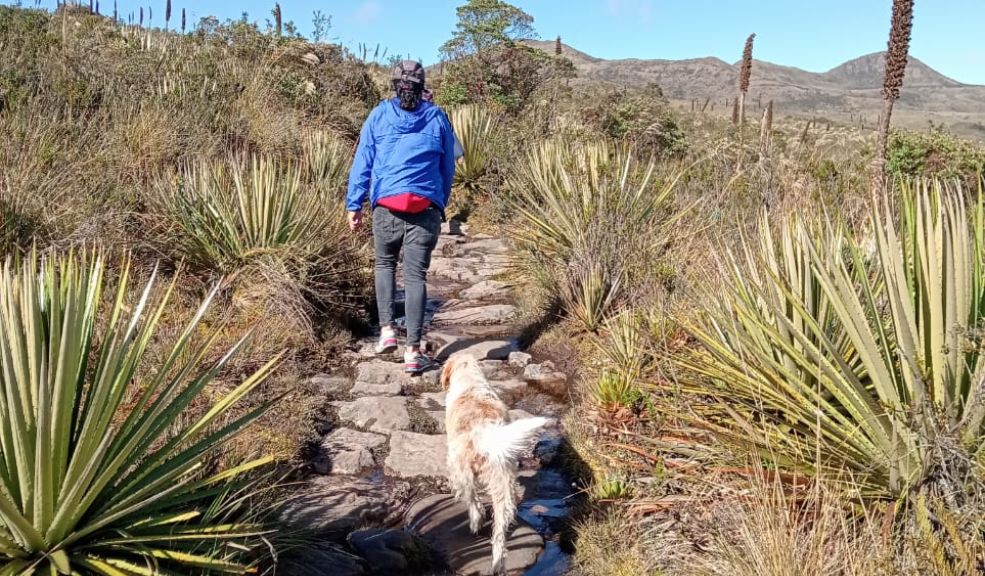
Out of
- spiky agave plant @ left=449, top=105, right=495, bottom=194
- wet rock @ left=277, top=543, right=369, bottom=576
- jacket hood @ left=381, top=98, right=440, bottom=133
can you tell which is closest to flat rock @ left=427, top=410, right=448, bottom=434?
wet rock @ left=277, top=543, right=369, bottom=576

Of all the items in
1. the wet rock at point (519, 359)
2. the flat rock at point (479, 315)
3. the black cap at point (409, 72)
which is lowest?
the wet rock at point (519, 359)

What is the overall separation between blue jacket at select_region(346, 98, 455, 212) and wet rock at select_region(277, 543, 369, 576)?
9.29ft

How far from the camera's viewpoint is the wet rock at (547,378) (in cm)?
526

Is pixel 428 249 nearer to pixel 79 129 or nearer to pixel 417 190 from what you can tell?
pixel 417 190

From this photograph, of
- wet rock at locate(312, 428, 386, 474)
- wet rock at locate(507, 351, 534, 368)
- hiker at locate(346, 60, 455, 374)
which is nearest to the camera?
wet rock at locate(312, 428, 386, 474)

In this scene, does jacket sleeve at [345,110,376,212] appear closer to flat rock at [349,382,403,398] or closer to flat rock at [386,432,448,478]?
flat rock at [349,382,403,398]

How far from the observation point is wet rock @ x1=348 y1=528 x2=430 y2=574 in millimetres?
3062

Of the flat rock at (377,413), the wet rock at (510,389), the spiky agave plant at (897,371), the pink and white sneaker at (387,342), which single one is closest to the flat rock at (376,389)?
the flat rock at (377,413)

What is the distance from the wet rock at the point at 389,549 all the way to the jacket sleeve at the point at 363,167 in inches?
113

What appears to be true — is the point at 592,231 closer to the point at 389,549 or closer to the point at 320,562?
the point at 389,549

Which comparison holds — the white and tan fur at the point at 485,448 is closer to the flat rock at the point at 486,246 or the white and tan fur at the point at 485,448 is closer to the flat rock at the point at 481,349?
the flat rock at the point at 481,349

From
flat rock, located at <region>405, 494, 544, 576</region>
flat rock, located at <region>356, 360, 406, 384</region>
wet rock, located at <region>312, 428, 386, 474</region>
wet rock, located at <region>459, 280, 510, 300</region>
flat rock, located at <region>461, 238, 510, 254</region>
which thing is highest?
flat rock, located at <region>461, 238, 510, 254</region>

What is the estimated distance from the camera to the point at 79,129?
23.0ft

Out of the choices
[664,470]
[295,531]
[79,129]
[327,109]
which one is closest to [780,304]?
[664,470]
